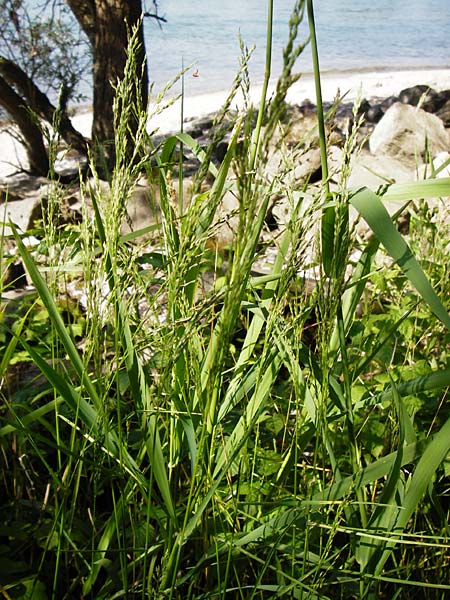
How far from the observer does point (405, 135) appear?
18.6 feet

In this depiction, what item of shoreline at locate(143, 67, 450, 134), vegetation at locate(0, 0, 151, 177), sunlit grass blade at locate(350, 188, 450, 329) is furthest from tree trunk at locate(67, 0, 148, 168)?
shoreline at locate(143, 67, 450, 134)

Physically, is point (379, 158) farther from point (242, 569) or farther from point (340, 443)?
point (242, 569)

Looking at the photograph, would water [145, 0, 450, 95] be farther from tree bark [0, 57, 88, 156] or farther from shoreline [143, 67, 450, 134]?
tree bark [0, 57, 88, 156]

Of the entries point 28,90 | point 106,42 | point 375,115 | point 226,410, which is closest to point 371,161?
point 106,42

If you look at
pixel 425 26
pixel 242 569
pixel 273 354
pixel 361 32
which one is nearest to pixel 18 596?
pixel 242 569

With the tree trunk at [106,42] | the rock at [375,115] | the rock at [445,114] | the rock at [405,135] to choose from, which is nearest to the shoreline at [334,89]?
the rock at [375,115]

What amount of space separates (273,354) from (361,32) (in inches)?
1084

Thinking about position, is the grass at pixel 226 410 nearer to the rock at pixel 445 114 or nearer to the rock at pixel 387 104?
the rock at pixel 445 114

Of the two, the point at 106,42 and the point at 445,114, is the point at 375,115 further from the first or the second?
the point at 106,42

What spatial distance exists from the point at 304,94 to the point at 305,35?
139cm

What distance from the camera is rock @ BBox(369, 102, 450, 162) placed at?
5598 millimetres

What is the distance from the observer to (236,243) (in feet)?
2.27

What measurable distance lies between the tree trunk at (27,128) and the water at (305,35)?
315 inches

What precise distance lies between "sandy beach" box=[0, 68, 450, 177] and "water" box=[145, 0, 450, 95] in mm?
902
